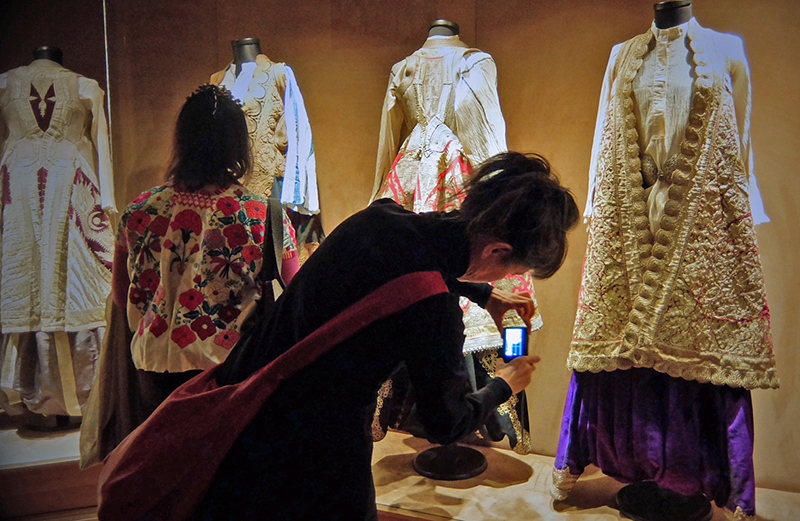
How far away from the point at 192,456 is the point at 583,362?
1.16 meters

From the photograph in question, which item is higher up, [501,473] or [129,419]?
[129,419]

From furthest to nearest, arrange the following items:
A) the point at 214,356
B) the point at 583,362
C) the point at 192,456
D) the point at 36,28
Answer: the point at 36,28 < the point at 583,362 < the point at 214,356 < the point at 192,456

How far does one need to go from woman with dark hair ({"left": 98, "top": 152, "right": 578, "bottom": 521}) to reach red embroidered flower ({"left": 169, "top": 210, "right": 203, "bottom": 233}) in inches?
23.7

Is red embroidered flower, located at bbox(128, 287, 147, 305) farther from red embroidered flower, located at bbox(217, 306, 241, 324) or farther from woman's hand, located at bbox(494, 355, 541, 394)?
woman's hand, located at bbox(494, 355, 541, 394)

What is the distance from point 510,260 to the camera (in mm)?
1062

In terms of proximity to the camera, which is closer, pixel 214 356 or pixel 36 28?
pixel 214 356

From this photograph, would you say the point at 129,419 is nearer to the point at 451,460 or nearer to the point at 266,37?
the point at 451,460

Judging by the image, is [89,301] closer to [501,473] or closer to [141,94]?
[141,94]

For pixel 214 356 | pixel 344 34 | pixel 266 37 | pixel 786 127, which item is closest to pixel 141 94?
pixel 266 37

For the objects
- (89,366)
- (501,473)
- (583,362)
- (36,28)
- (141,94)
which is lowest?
(501,473)

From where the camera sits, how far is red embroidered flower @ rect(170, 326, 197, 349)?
1549 millimetres

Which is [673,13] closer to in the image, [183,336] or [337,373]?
[337,373]

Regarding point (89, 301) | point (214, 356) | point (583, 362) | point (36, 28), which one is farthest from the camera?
point (89, 301)

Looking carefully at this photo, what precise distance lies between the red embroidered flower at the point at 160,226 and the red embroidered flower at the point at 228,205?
0.14 m
